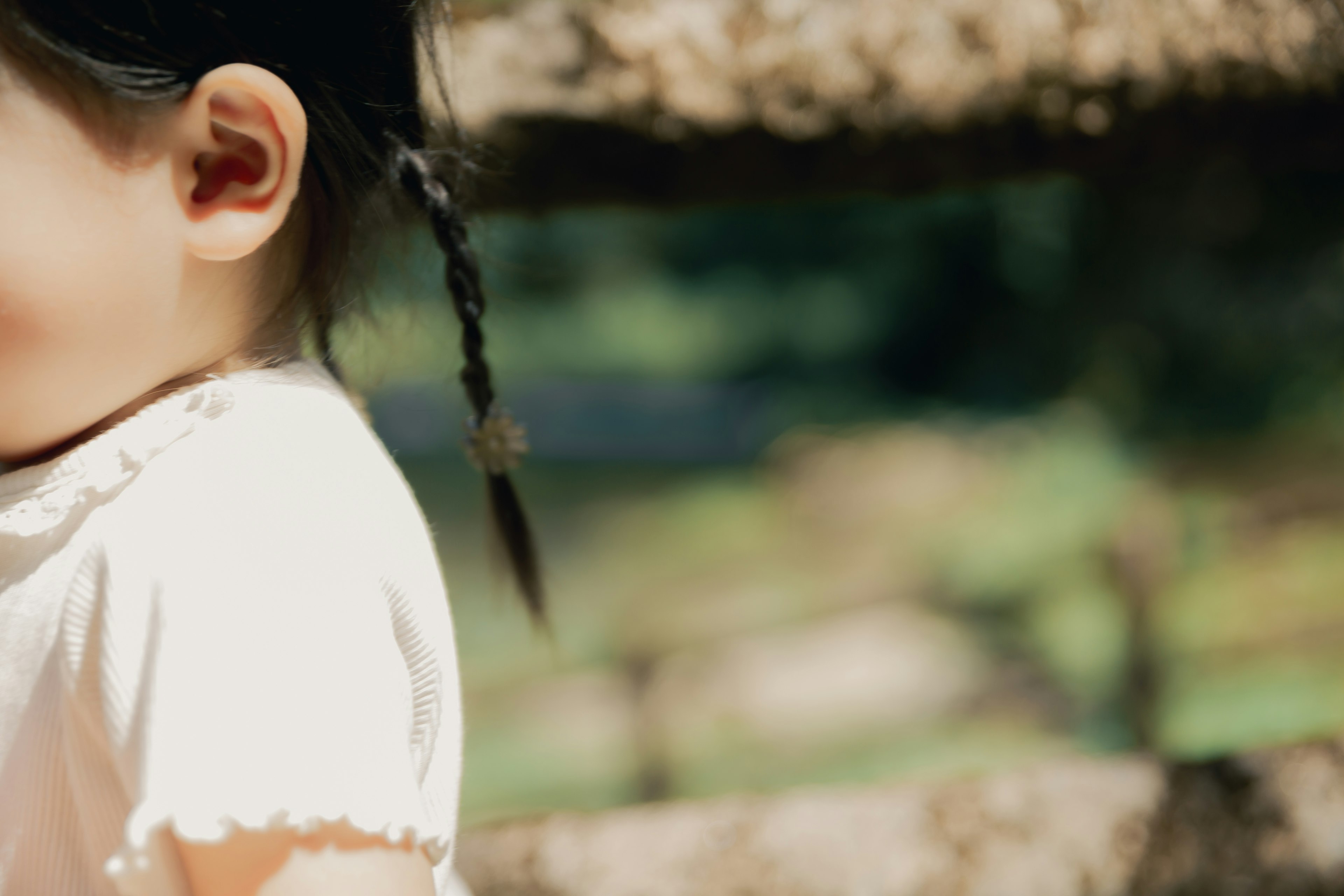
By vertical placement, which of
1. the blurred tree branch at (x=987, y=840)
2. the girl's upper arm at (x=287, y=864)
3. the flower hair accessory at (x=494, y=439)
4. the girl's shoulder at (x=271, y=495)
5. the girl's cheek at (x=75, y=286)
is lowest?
the blurred tree branch at (x=987, y=840)

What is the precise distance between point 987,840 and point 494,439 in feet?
1.89

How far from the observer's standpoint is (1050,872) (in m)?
0.85

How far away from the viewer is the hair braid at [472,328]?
0.56 metres

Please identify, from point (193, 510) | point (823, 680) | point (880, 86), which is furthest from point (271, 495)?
point (823, 680)

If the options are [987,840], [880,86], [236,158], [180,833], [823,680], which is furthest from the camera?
[823,680]

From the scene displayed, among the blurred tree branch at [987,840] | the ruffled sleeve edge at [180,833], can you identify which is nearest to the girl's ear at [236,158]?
the ruffled sleeve edge at [180,833]

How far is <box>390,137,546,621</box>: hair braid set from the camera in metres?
0.56

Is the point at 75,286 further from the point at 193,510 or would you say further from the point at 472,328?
the point at 472,328

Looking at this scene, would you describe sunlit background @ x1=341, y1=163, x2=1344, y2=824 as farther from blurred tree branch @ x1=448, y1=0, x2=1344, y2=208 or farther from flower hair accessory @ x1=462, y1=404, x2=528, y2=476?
flower hair accessory @ x1=462, y1=404, x2=528, y2=476

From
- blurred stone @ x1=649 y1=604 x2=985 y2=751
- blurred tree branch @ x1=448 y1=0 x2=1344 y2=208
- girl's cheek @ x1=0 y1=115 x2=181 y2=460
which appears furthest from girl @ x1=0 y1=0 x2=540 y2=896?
blurred stone @ x1=649 y1=604 x2=985 y2=751

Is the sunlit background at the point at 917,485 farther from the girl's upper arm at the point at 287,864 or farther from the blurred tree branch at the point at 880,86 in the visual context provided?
the girl's upper arm at the point at 287,864

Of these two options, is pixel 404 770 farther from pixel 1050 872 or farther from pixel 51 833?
pixel 1050 872

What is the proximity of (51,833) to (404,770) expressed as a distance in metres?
0.17

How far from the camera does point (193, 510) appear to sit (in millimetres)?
375
